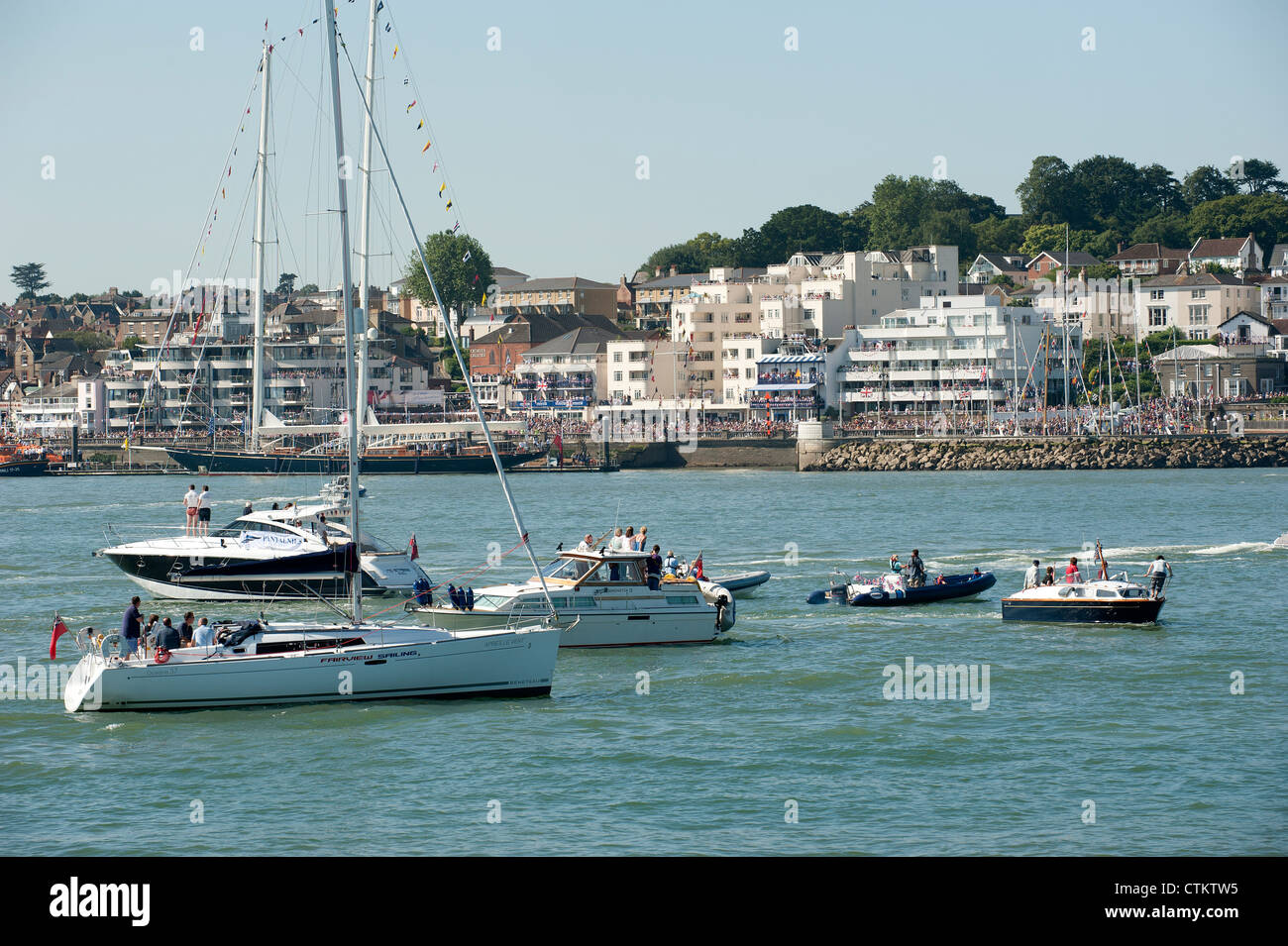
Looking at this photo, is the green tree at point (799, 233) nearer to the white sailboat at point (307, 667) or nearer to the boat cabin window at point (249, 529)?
the boat cabin window at point (249, 529)

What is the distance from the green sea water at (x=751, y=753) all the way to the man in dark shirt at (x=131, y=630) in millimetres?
1221

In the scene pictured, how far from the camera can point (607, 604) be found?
33.1 meters

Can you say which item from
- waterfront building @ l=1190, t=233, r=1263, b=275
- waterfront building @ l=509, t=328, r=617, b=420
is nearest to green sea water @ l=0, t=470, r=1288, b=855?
waterfront building @ l=509, t=328, r=617, b=420

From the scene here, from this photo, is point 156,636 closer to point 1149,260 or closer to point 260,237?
point 260,237

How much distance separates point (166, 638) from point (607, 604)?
10505 mm

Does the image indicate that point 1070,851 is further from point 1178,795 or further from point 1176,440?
point 1176,440

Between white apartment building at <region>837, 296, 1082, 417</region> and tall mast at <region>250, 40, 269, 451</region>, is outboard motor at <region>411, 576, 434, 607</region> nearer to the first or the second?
tall mast at <region>250, 40, 269, 451</region>

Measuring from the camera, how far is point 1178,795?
2105 cm

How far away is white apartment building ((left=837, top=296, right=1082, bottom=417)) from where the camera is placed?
133500 mm

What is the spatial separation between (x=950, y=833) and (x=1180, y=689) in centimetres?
1156

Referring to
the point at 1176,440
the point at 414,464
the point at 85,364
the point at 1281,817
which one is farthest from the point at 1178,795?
the point at 85,364

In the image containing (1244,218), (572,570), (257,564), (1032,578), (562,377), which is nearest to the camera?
(572,570)

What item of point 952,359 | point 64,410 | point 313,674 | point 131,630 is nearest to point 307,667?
point 313,674

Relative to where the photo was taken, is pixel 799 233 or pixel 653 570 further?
pixel 799 233
